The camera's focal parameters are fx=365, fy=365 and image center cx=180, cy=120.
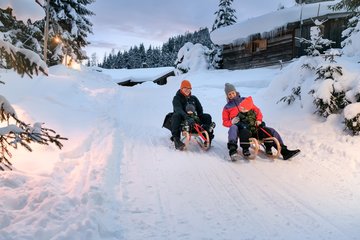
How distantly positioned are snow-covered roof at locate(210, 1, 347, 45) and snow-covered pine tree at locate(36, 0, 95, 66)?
9911mm

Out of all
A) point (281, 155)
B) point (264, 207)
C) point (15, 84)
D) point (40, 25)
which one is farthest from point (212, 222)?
point (40, 25)

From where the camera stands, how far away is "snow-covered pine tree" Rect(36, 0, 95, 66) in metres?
24.3

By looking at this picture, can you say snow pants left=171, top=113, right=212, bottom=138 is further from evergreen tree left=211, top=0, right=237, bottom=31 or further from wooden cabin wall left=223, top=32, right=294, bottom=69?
evergreen tree left=211, top=0, right=237, bottom=31

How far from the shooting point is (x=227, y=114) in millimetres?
7488

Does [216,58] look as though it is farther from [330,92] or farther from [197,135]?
[197,135]

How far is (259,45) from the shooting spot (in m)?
25.7

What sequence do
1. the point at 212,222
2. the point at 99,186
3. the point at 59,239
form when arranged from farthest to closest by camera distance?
the point at 99,186, the point at 212,222, the point at 59,239

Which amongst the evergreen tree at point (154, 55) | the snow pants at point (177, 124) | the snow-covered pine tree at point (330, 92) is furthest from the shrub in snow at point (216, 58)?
the evergreen tree at point (154, 55)

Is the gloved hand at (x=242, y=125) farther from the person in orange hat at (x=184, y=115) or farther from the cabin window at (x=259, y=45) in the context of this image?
the cabin window at (x=259, y=45)

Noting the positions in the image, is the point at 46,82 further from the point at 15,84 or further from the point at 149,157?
the point at 149,157

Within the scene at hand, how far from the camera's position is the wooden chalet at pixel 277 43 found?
67.9 feet

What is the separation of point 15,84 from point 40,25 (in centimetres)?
1301

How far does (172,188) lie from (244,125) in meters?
2.52

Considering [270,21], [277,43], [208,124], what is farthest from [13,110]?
[277,43]
